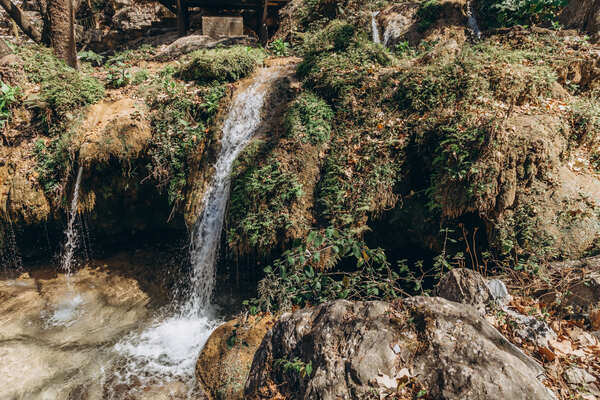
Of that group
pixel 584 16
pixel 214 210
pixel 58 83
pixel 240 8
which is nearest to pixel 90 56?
pixel 58 83

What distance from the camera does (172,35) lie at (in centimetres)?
1338

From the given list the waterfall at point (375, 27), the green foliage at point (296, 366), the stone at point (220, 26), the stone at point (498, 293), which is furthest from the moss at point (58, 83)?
the waterfall at point (375, 27)

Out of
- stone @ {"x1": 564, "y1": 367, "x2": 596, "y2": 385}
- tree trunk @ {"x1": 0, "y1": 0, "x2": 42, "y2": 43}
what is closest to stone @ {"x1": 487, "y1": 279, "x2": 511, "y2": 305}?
stone @ {"x1": 564, "y1": 367, "x2": 596, "y2": 385}

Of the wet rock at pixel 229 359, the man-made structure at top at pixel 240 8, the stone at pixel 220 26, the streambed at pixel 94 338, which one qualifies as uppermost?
the man-made structure at top at pixel 240 8

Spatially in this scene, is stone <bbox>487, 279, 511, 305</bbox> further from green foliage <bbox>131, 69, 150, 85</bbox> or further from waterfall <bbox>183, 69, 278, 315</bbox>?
green foliage <bbox>131, 69, 150, 85</bbox>

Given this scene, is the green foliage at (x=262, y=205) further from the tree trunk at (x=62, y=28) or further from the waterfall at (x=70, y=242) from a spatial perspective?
the tree trunk at (x=62, y=28)

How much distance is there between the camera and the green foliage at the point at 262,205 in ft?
17.4

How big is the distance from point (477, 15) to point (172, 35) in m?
12.3

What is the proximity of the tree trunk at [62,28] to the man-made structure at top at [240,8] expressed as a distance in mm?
5514

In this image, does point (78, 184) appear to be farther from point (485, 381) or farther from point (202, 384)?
point (485, 381)

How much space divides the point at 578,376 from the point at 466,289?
113cm

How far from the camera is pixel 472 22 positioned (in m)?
9.67

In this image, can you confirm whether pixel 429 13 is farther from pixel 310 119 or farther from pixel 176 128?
pixel 176 128

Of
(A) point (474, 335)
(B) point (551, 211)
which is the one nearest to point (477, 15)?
(B) point (551, 211)
